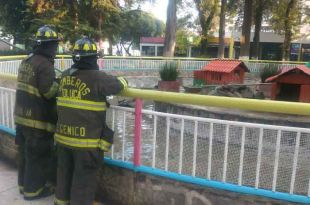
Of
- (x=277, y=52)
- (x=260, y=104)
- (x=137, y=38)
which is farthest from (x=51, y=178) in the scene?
(x=137, y=38)

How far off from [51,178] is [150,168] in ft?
4.40

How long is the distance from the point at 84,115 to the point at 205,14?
3399 cm

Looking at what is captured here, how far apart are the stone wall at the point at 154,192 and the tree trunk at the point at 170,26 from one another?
16.6 m

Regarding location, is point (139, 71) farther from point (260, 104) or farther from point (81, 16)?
point (260, 104)

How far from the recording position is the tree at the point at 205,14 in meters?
33.2

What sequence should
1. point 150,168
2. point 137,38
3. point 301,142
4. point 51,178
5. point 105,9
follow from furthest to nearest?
1. point 137,38
2. point 105,9
3. point 51,178
4. point 150,168
5. point 301,142

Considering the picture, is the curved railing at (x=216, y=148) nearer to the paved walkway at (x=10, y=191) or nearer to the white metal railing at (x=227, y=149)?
the white metal railing at (x=227, y=149)

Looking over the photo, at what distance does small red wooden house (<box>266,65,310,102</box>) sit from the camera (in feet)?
23.9

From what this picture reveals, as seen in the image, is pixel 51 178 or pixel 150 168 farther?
pixel 51 178

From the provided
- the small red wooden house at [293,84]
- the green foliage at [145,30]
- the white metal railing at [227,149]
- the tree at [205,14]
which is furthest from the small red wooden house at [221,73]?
the green foliage at [145,30]

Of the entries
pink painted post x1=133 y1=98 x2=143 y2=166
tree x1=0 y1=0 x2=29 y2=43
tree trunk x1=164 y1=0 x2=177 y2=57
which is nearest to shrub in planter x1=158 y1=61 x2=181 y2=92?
tree trunk x1=164 y1=0 x2=177 y2=57

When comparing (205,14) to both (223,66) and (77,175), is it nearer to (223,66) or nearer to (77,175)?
(223,66)

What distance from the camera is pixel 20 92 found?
382 centimetres

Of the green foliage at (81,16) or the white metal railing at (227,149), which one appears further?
the green foliage at (81,16)
